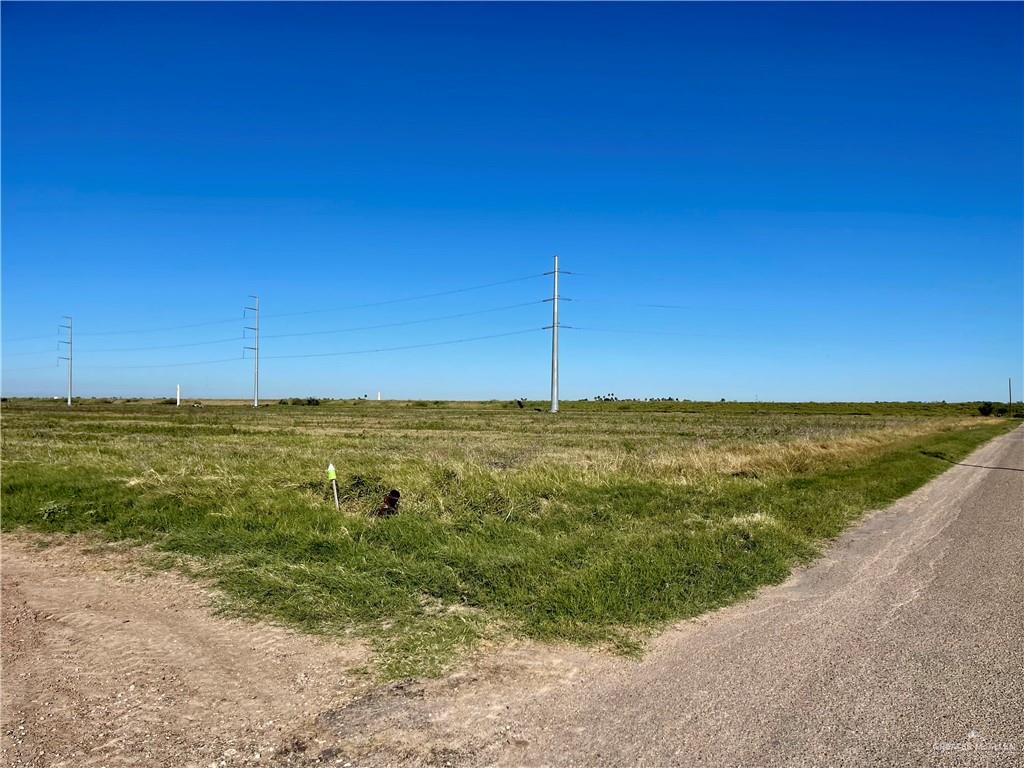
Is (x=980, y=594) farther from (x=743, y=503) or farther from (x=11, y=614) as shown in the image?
(x=11, y=614)

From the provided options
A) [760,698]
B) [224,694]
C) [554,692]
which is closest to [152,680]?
[224,694]

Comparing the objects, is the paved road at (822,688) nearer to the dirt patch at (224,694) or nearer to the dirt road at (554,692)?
the dirt road at (554,692)

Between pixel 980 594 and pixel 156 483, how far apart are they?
597 inches

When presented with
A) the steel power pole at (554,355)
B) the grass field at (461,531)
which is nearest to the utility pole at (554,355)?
the steel power pole at (554,355)

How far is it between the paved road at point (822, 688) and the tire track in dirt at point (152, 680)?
5.76 ft

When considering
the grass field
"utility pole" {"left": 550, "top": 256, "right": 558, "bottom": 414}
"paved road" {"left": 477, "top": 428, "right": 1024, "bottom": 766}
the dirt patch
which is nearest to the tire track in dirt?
the dirt patch

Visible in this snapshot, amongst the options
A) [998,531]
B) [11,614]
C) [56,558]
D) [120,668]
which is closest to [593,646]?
[120,668]

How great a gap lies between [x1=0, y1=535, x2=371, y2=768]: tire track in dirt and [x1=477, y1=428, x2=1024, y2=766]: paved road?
175 cm

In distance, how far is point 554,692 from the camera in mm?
5137

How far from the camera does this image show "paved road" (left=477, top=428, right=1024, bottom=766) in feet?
13.8

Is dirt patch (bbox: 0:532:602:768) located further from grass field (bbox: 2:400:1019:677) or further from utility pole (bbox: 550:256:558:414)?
utility pole (bbox: 550:256:558:414)

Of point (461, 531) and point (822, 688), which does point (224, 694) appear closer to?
point (822, 688)

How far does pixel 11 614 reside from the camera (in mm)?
7297

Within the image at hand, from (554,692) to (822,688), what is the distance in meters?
2.07
